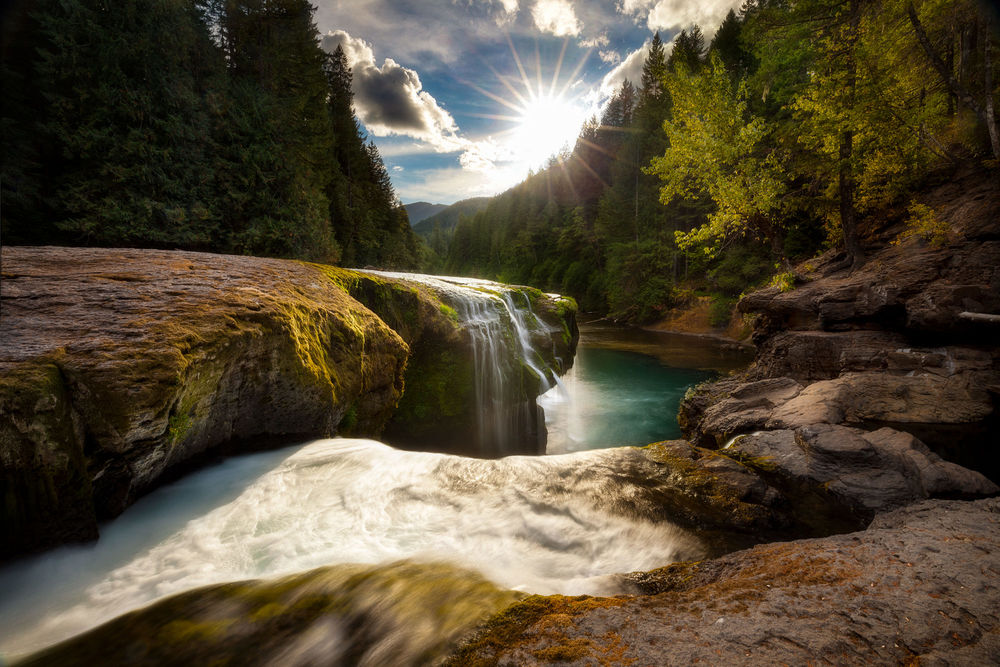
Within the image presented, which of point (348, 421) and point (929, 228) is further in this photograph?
point (929, 228)

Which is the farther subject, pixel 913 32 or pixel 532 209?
pixel 532 209

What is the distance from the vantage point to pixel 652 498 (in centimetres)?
292

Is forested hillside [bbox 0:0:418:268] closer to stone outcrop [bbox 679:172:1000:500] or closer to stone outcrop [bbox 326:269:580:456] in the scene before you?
stone outcrop [bbox 326:269:580:456]

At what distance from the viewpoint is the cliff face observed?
201 centimetres

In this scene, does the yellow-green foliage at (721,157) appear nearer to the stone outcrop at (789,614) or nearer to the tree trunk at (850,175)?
the tree trunk at (850,175)

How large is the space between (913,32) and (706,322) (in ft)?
53.2

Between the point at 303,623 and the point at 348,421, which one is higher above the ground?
the point at 348,421

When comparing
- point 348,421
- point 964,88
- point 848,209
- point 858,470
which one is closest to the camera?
point 858,470

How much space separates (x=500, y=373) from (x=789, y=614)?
271 inches

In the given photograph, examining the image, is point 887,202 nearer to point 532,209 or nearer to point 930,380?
point 930,380

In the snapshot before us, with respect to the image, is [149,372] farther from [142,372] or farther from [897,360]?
[897,360]

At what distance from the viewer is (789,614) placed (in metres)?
1.49

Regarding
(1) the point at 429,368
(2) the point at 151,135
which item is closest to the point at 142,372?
(1) the point at 429,368

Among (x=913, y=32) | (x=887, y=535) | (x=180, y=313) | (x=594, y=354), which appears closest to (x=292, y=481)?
(x=180, y=313)
